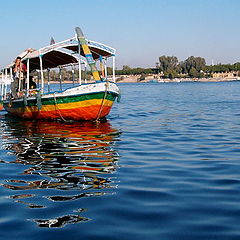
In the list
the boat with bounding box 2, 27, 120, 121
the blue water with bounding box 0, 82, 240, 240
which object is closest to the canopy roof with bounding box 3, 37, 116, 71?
the boat with bounding box 2, 27, 120, 121

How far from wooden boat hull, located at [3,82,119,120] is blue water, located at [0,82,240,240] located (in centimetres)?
554

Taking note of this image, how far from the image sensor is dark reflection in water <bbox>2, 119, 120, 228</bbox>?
6.98 meters

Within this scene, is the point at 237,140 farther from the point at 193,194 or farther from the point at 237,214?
the point at 237,214

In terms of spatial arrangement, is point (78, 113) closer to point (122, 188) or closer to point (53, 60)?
point (53, 60)

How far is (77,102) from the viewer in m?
20.0

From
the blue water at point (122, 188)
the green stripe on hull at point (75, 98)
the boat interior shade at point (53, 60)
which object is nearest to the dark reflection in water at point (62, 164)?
the blue water at point (122, 188)

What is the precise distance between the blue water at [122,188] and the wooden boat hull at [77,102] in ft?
18.2

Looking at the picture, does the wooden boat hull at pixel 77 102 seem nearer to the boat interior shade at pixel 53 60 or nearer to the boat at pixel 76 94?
the boat at pixel 76 94

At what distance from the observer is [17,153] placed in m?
12.0

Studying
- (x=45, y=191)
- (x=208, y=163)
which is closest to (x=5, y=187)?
(x=45, y=191)

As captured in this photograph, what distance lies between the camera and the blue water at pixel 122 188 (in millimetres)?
5402

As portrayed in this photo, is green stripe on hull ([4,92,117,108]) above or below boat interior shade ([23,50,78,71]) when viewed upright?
below

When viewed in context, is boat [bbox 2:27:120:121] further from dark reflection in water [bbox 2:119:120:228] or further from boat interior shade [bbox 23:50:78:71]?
dark reflection in water [bbox 2:119:120:228]

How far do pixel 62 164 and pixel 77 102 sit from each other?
1023cm
